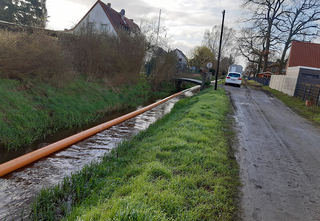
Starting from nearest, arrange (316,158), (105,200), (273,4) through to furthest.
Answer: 1. (105,200)
2. (316,158)
3. (273,4)

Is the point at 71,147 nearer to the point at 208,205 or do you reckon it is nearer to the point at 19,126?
the point at 19,126

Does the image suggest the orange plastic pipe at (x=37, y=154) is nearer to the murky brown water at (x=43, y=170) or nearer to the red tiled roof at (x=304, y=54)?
the murky brown water at (x=43, y=170)

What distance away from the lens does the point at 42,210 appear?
3.45 metres

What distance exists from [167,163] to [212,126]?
11.1 ft

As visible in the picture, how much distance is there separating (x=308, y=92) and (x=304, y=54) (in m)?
20.5

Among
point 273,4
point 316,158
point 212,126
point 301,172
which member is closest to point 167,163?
point 301,172

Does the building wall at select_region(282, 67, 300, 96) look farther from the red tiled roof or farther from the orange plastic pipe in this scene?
the orange plastic pipe

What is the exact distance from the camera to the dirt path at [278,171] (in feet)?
10.8

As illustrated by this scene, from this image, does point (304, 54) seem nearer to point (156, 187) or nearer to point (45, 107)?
point (45, 107)

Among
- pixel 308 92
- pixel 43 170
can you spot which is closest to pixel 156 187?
pixel 43 170

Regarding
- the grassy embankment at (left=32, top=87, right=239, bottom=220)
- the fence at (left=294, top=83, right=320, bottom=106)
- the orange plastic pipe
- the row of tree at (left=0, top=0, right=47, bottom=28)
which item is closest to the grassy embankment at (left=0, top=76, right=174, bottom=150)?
the orange plastic pipe

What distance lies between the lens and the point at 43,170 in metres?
4.91

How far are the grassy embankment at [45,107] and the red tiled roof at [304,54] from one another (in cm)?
2941

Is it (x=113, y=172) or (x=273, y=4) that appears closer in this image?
(x=113, y=172)
